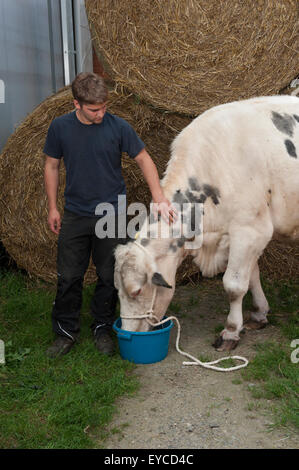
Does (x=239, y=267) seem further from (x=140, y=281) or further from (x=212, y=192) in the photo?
(x=140, y=281)

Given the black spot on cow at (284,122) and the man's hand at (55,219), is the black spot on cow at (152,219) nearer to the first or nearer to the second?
the man's hand at (55,219)

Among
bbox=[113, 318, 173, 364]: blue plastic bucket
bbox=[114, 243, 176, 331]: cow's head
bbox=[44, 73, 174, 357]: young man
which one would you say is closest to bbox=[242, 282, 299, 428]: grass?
bbox=[113, 318, 173, 364]: blue plastic bucket

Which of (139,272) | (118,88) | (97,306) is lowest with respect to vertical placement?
(97,306)

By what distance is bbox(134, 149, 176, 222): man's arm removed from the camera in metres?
3.74

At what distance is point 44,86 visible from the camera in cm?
609

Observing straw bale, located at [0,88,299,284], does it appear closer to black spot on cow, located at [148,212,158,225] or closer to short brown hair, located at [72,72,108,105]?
short brown hair, located at [72,72,108,105]

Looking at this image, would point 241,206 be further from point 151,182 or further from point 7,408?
point 7,408

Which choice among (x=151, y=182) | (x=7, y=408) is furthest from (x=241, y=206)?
(x=7, y=408)

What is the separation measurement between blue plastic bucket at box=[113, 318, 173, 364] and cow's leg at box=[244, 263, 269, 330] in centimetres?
88

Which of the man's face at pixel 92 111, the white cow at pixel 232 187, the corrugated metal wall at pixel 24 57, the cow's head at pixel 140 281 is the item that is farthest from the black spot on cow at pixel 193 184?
the corrugated metal wall at pixel 24 57

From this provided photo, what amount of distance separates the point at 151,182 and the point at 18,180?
1786mm

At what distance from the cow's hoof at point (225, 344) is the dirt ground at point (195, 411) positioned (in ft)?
0.15

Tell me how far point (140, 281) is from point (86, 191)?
29.2 inches

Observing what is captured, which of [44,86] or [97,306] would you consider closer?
[97,306]
